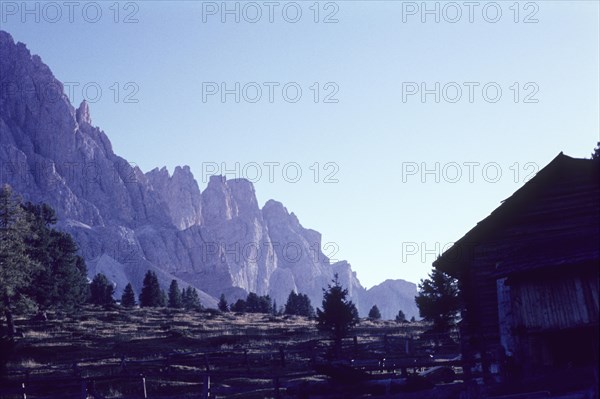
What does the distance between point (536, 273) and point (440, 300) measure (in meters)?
32.3

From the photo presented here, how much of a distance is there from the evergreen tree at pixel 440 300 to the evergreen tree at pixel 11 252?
31279mm

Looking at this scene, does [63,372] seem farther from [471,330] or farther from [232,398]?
[471,330]

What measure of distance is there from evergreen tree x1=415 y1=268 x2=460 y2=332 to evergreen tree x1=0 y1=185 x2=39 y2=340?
3128cm

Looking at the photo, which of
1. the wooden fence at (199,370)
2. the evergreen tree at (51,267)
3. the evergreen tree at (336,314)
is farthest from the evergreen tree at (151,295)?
the wooden fence at (199,370)

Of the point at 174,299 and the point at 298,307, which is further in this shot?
the point at 298,307

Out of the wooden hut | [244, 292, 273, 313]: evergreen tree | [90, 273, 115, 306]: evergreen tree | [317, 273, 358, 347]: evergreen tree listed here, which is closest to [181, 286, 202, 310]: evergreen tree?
[244, 292, 273, 313]: evergreen tree

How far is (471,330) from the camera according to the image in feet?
75.9

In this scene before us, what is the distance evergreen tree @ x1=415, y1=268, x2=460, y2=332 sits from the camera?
1940 inches

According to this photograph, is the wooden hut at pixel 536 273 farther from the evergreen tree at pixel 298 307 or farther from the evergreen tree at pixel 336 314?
the evergreen tree at pixel 298 307

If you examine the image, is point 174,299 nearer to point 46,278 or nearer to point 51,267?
point 51,267

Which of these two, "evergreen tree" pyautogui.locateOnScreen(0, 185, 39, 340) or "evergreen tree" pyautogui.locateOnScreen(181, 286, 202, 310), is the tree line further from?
"evergreen tree" pyautogui.locateOnScreen(181, 286, 202, 310)

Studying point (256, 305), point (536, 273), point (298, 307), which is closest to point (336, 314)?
point (536, 273)

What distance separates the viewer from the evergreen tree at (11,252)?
5044 centimetres

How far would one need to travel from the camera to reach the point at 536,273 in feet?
58.7
